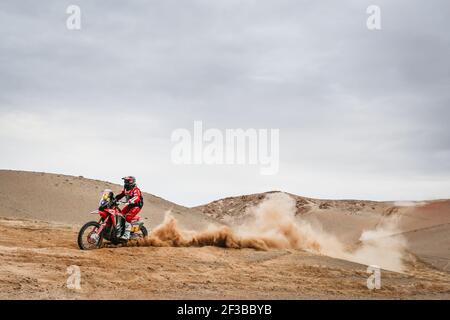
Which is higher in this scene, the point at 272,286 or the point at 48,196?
the point at 48,196

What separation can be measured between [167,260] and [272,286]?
12.3 ft

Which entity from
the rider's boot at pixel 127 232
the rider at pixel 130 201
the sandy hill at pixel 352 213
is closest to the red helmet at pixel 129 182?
the rider at pixel 130 201

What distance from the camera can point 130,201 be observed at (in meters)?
17.4

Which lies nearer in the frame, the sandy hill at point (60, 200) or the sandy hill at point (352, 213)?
the sandy hill at point (60, 200)

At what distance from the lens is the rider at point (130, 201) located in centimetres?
1741

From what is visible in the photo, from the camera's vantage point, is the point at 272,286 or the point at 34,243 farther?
the point at 34,243

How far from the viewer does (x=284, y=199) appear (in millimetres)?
73375

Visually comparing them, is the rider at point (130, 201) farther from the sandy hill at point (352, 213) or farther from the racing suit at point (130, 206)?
the sandy hill at point (352, 213)

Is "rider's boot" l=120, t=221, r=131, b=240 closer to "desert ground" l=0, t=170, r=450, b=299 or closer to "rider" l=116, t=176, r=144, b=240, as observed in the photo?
"rider" l=116, t=176, r=144, b=240

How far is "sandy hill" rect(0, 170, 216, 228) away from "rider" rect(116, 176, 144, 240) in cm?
2043

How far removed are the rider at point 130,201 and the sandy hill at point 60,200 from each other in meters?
20.4

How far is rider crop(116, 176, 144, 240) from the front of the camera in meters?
17.4
